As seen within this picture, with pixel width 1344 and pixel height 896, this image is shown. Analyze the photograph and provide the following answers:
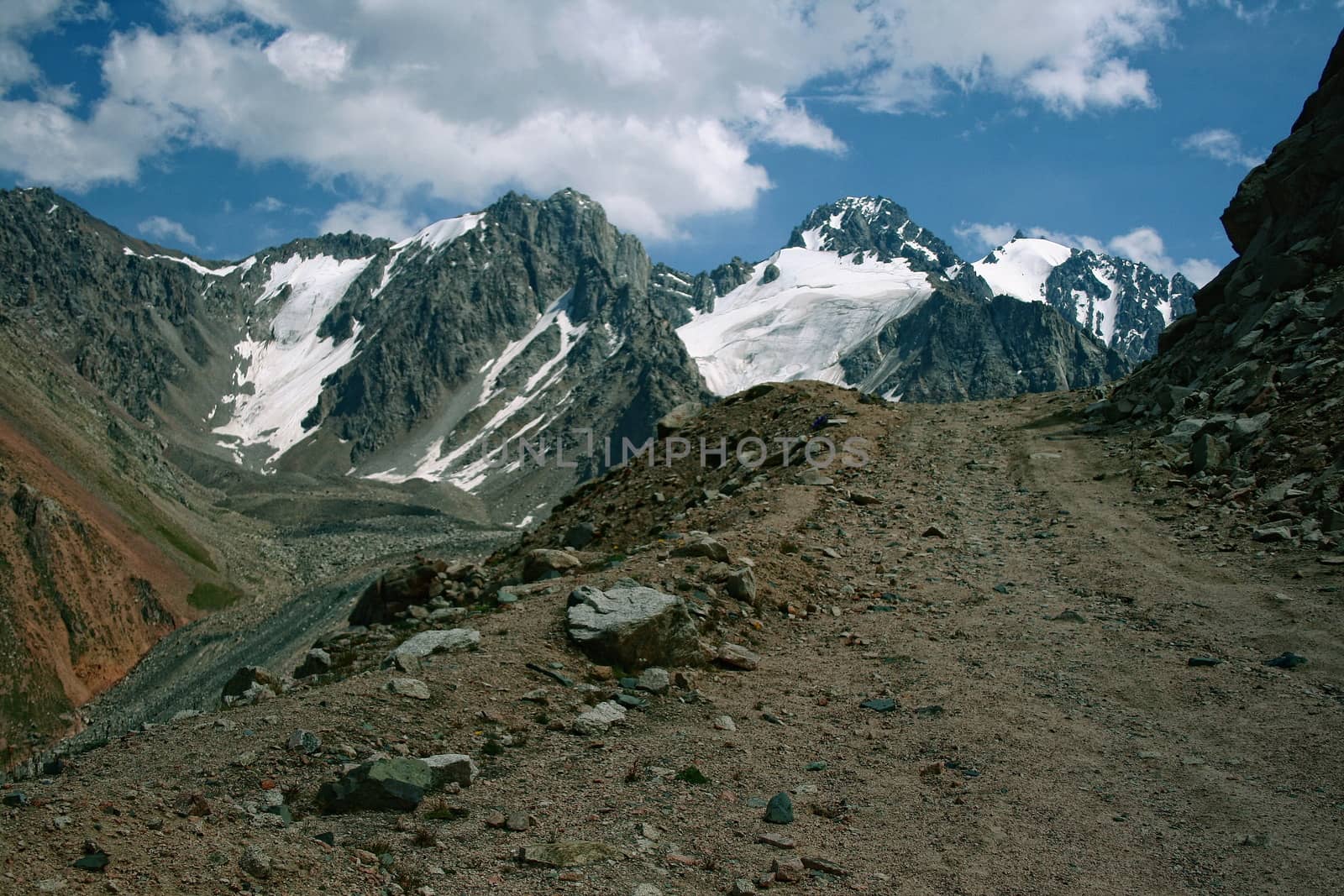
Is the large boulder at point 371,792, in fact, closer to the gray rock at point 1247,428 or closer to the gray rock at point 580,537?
the gray rock at point 580,537

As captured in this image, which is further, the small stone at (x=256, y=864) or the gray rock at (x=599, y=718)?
the gray rock at (x=599, y=718)

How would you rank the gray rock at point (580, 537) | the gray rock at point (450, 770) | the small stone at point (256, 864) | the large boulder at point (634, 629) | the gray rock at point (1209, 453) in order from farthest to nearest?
the gray rock at point (580, 537) < the gray rock at point (1209, 453) < the large boulder at point (634, 629) < the gray rock at point (450, 770) < the small stone at point (256, 864)

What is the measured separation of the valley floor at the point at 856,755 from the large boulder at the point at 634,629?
32 centimetres

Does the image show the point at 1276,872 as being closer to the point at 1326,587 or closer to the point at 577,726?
the point at 577,726

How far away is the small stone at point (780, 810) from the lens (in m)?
8.69

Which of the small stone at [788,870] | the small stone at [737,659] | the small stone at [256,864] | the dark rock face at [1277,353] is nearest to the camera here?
the small stone at [256,864]

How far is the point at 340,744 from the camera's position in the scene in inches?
372

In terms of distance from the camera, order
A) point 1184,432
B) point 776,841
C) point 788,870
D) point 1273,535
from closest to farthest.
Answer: point 788,870 < point 776,841 < point 1273,535 < point 1184,432

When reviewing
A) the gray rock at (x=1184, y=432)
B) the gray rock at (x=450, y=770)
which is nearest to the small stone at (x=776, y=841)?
the gray rock at (x=450, y=770)

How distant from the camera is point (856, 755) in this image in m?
10.3

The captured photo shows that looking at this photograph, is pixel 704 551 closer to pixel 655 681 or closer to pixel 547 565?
pixel 547 565

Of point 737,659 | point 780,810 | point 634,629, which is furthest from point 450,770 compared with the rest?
point 737,659

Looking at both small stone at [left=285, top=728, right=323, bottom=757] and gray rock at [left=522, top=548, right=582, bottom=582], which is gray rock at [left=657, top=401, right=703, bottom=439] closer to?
gray rock at [left=522, top=548, right=582, bottom=582]

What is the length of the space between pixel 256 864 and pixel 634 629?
21.2ft
